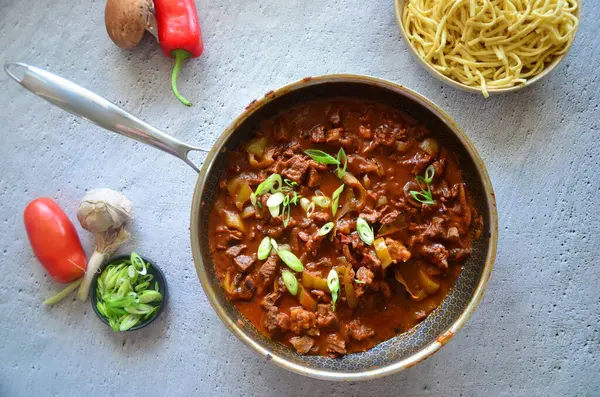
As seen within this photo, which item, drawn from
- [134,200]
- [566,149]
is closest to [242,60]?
[134,200]

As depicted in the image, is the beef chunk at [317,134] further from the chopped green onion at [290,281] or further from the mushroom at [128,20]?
the mushroom at [128,20]

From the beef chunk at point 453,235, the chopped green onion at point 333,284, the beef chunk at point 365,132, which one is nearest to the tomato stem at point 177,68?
the beef chunk at point 365,132

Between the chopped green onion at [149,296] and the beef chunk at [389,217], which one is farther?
the chopped green onion at [149,296]

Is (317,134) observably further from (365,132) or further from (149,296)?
(149,296)

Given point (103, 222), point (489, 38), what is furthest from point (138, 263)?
point (489, 38)

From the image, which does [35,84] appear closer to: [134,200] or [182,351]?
[134,200]

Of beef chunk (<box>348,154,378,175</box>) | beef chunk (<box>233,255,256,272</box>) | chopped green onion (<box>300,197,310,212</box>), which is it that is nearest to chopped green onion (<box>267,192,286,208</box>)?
chopped green onion (<box>300,197,310,212</box>)
